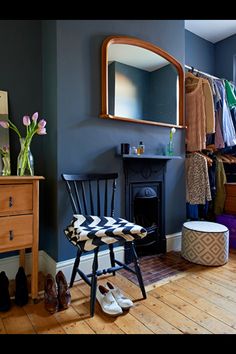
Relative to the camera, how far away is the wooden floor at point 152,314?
4.07 ft

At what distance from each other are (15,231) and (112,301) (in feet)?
2.38

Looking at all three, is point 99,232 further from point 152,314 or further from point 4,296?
point 4,296

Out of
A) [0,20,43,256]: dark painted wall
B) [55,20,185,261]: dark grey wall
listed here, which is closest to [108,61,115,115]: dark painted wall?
[55,20,185,261]: dark grey wall

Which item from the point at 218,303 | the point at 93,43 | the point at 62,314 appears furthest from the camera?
the point at 93,43

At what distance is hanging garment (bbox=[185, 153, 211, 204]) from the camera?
2.43 m

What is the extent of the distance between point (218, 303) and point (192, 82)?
2160mm

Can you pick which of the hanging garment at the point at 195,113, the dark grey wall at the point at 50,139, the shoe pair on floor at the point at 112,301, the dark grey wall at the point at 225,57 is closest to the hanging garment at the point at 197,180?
the hanging garment at the point at 195,113

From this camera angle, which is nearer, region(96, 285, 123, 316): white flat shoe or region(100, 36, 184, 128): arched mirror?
region(96, 285, 123, 316): white flat shoe

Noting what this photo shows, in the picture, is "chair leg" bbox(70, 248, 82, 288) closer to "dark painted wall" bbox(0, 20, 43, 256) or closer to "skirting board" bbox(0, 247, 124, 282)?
"skirting board" bbox(0, 247, 124, 282)

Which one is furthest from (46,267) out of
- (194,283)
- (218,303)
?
(218,303)

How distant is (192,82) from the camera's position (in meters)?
2.58

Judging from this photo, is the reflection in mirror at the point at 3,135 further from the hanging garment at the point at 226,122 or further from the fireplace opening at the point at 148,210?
the hanging garment at the point at 226,122

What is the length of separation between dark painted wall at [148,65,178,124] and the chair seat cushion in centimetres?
123

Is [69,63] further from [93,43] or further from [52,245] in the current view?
[52,245]
